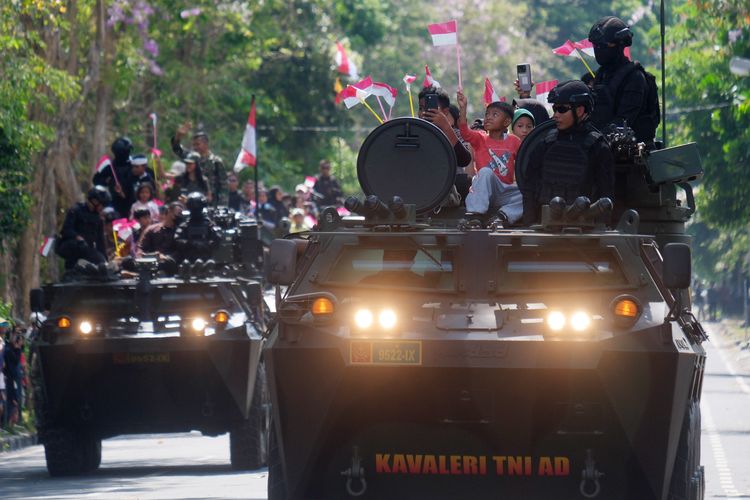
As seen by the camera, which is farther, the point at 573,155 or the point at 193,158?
the point at 193,158

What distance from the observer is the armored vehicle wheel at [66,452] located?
1822cm

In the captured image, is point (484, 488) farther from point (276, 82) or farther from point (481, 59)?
point (481, 59)

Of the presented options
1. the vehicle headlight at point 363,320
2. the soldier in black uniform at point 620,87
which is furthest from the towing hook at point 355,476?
the soldier in black uniform at point 620,87

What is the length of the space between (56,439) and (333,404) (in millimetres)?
→ 8368

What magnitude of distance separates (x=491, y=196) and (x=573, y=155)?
1.02 meters

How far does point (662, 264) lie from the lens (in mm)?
10750

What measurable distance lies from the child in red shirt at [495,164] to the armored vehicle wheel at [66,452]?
6.21 m

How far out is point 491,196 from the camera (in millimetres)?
12875

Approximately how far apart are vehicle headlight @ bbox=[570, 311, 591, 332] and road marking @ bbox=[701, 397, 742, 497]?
562 cm

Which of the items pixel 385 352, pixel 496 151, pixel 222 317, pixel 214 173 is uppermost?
pixel 214 173

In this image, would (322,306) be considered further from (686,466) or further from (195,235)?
(195,235)

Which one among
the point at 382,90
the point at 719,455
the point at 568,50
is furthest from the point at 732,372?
the point at 382,90

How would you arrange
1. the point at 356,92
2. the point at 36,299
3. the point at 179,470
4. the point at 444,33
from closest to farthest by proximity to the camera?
the point at 356,92 < the point at 444,33 < the point at 36,299 < the point at 179,470

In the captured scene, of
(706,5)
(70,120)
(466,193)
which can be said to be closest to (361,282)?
(466,193)
